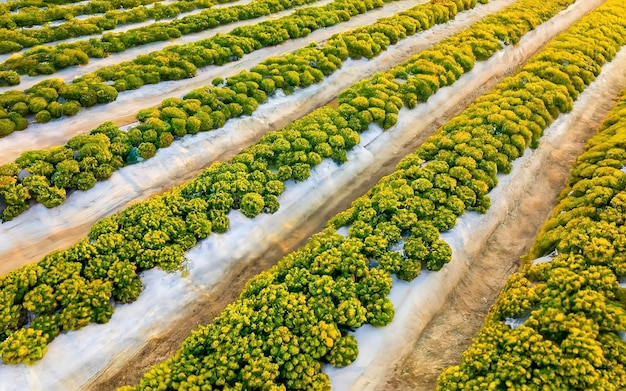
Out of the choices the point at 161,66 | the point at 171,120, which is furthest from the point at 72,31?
the point at 171,120

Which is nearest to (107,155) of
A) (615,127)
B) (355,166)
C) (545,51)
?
(355,166)

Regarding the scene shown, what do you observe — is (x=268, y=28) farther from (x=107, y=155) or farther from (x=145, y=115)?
(x=107, y=155)

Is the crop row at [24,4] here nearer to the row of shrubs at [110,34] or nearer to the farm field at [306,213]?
the farm field at [306,213]

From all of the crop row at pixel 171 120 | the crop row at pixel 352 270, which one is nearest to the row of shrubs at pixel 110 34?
the crop row at pixel 171 120

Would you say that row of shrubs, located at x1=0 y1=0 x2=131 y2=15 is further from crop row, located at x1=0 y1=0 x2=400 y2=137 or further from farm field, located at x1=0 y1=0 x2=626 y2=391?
crop row, located at x1=0 y1=0 x2=400 y2=137

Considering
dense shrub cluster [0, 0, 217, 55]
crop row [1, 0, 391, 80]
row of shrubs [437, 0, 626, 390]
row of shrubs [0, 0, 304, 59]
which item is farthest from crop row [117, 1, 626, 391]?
dense shrub cluster [0, 0, 217, 55]

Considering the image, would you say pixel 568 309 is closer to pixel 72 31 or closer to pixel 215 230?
pixel 215 230
